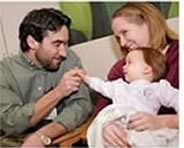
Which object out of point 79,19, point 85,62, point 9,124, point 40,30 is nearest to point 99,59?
point 85,62

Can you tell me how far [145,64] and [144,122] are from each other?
0.60 feet

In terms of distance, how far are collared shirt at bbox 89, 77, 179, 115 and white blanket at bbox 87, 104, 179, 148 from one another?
3 centimetres

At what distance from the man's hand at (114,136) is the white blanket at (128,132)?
0.01 meters

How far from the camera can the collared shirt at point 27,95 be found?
1457mm

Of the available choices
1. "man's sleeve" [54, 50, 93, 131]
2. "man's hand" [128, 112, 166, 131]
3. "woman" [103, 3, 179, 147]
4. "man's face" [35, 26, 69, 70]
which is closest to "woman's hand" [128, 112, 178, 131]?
"man's hand" [128, 112, 166, 131]

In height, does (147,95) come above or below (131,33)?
below

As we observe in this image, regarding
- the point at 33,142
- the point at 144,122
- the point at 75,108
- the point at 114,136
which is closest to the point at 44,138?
the point at 33,142

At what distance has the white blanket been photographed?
1.31 m

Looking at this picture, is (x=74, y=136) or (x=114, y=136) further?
(x=74, y=136)

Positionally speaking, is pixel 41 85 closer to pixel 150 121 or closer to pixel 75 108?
pixel 75 108

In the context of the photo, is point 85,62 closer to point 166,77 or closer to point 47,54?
point 47,54

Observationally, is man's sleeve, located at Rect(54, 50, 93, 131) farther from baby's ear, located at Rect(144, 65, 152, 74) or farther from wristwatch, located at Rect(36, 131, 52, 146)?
baby's ear, located at Rect(144, 65, 152, 74)

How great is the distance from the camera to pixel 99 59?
1.67 m

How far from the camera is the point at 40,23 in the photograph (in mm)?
1470
